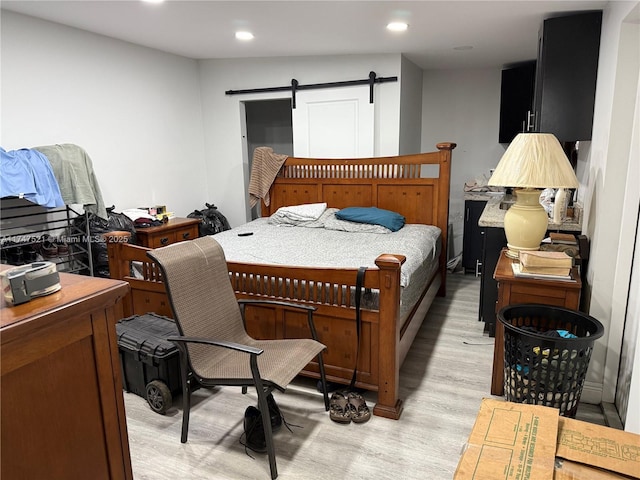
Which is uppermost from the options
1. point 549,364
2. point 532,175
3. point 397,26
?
point 397,26

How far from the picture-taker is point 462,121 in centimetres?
558

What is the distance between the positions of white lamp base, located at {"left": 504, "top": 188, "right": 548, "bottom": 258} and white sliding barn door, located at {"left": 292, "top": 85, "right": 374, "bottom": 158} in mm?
2362

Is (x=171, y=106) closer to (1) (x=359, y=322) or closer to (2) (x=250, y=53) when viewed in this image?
(2) (x=250, y=53)

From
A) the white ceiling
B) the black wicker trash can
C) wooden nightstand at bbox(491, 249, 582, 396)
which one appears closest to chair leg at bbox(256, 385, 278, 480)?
the black wicker trash can

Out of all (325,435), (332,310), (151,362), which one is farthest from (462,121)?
(151,362)

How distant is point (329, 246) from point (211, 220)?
2.25 metres

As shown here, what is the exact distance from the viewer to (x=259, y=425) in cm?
223

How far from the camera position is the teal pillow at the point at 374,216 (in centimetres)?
397

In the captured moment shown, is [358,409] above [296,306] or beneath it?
beneath

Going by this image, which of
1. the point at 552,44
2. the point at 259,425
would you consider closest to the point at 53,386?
the point at 259,425

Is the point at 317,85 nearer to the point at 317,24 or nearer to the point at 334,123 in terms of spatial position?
the point at 334,123

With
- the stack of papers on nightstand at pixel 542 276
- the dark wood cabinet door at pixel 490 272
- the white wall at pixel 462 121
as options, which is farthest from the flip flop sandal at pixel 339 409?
the white wall at pixel 462 121

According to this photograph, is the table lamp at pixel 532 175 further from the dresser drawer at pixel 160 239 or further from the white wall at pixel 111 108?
the white wall at pixel 111 108

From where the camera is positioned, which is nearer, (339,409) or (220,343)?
(220,343)
